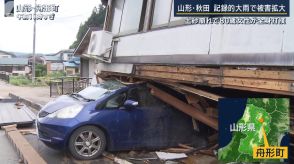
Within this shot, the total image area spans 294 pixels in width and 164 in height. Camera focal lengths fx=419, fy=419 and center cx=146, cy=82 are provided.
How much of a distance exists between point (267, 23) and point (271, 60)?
0.64 m

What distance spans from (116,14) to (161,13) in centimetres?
359

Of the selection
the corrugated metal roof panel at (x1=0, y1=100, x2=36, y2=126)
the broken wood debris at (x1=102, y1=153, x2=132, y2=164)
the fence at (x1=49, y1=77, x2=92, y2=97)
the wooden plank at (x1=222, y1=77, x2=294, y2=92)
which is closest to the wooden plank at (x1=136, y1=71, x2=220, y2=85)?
the wooden plank at (x1=222, y1=77, x2=294, y2=92)

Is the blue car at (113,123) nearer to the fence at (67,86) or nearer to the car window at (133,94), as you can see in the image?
the car window at (133,94)

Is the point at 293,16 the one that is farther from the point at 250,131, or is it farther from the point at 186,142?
the point at 186,142

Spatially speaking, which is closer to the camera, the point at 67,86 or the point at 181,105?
the point at 181,105

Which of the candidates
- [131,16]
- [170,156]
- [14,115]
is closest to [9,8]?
[14,115]

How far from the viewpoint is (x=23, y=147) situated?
859 cm

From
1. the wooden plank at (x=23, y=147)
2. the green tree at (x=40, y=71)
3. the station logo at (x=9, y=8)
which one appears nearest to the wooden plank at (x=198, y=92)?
the wooden plank at (x=23, y=147)

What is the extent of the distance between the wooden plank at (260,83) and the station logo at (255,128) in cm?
40

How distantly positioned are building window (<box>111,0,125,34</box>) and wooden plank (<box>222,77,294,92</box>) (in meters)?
6.17

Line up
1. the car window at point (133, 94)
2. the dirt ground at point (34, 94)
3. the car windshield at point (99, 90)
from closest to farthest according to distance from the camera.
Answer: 1. the car window at point (133, 94)
2. the car windshield at point (99, 90)
3. the dirt ground at point (34, 94)

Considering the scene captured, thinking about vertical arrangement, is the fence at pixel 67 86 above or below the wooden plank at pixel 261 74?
below

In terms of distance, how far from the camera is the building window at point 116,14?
40.1ft

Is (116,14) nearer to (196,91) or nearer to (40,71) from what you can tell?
(196,91)
